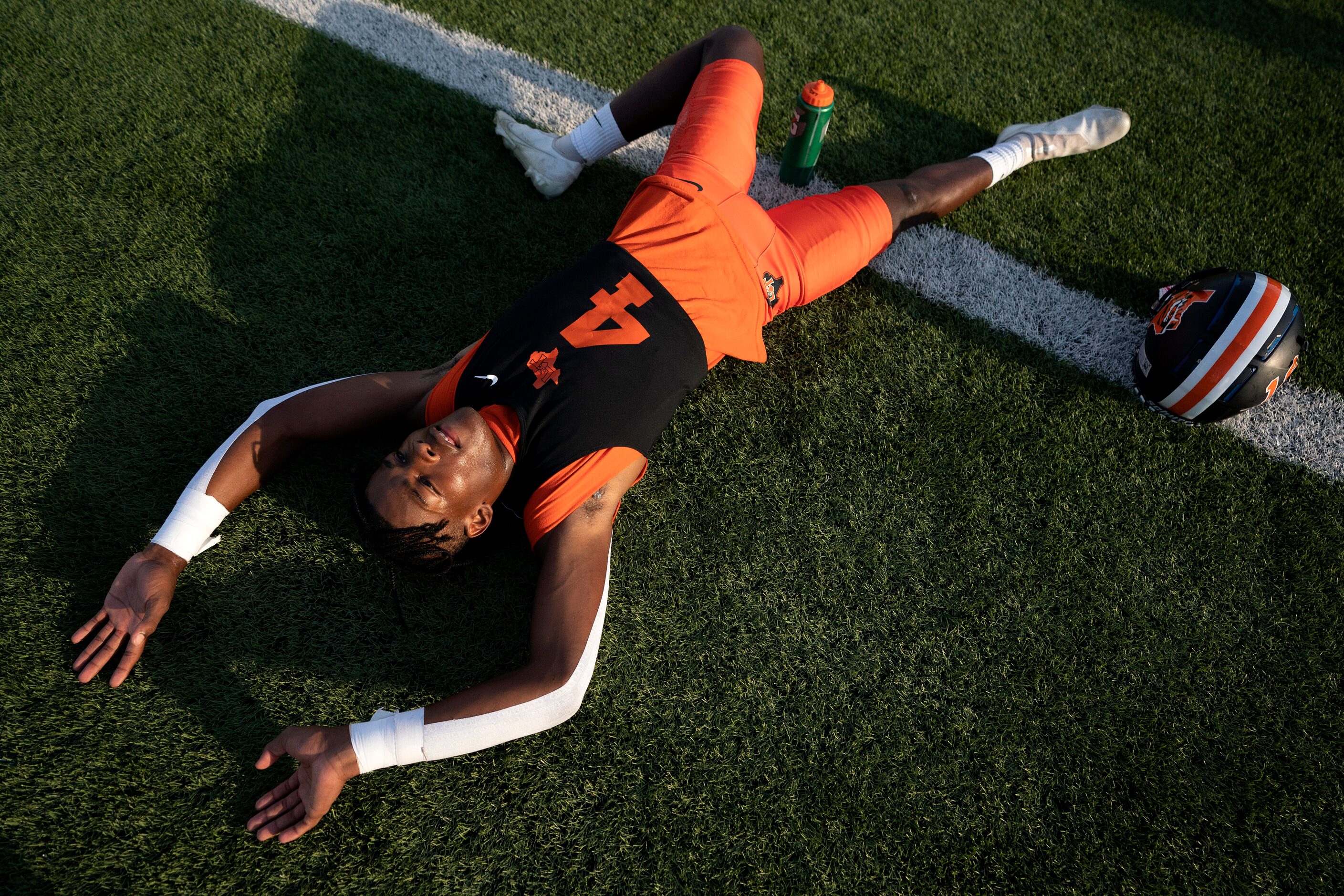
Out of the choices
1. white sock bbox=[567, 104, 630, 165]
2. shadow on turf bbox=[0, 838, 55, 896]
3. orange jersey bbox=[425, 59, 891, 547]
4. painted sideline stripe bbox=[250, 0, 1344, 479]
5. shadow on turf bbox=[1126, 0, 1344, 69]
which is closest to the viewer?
shadow on turf bbox=[0, 838, 55, 896]

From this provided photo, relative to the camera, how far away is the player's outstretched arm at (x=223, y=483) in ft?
8.55

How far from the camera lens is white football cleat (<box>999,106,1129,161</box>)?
12.2 ft

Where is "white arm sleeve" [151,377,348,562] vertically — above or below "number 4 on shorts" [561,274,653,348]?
above

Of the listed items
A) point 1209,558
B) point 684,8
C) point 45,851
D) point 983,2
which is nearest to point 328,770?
point 45,851

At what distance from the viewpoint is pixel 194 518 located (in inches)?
105

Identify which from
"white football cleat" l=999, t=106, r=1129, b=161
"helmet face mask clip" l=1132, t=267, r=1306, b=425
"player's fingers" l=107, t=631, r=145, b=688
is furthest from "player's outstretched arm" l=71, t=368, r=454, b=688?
"white football cleat" l=999, t=106, r=1129, b=161

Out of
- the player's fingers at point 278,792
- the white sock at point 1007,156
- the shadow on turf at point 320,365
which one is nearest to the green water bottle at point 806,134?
the shadow on turf at point 320,365

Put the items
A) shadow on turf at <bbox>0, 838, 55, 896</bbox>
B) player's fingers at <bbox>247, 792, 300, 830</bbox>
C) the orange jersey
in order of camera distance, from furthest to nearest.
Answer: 1. the orange jersey
2. player's fingers at <bbox>247, 792, 300, 830</bbox>
3. shadow on turf at <bbox>0, 838, 55, 896</bbox>

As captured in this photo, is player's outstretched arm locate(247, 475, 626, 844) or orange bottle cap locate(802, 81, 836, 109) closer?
player's outstretched arm locate(247, 475, 626, 844)

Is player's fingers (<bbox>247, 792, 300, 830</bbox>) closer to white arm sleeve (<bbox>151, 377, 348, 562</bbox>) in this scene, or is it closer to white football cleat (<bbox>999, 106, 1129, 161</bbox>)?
white arm sleeve (<bbox>151, 377, 348, 562</bbox>)

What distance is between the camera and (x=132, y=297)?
3.28 meters

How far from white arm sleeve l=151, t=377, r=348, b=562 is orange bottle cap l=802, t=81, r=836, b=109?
2.96 m

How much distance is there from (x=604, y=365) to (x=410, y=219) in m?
1.69

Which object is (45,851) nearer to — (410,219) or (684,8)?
(410,219)
